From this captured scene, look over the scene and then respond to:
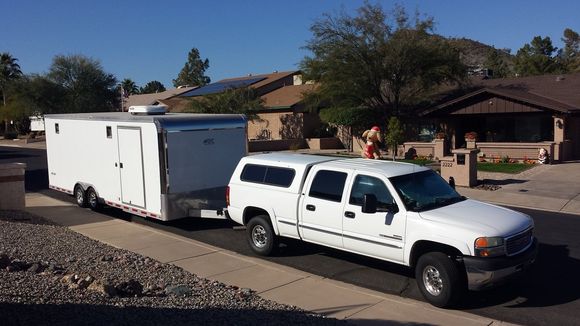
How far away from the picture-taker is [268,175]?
9.88m

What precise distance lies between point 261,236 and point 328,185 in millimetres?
1824

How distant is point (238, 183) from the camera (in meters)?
10.3

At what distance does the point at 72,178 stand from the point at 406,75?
21.9m

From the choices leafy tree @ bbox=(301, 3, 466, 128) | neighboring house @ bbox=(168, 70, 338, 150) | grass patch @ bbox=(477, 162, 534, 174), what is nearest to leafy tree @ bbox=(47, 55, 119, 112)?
neighboring house @ bbox=(168, 70, 338, 150)

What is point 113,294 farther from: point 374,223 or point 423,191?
point 423,191

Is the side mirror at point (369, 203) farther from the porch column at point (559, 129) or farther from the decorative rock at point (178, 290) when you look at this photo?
the porch column at point (559, 129)

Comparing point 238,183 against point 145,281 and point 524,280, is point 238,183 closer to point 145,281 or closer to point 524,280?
point 145,281

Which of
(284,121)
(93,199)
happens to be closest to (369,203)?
(93,199)

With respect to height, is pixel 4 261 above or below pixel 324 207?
below

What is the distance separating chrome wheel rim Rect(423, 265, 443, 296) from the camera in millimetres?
7240

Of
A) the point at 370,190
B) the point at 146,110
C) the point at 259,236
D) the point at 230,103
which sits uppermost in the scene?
the point at 230,103

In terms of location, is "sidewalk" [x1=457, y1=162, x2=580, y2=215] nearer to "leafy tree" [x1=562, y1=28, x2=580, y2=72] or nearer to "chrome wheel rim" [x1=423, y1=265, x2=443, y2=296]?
"chrome wheel rim" [x1=423, y1=265, x2=443, y2=296]

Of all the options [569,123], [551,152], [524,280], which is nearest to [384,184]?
[524,280]

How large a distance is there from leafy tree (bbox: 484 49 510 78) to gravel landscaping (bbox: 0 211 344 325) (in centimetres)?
6330
